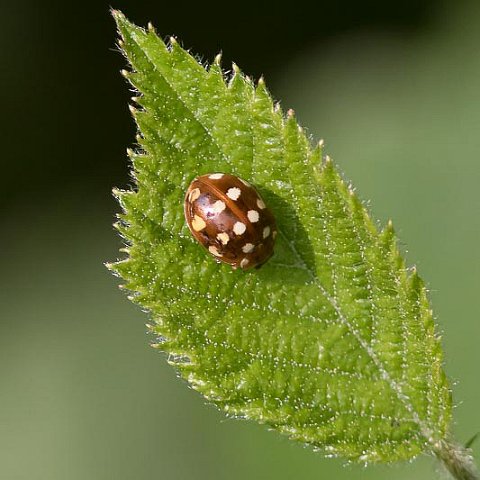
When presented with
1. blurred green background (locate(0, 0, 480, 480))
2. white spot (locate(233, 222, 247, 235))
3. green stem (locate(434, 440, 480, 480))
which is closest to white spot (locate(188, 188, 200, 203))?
white spot (locate(233, 222, 247, 235))

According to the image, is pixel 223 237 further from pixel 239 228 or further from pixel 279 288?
pixel 279 288

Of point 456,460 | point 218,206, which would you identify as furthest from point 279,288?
point 456,460

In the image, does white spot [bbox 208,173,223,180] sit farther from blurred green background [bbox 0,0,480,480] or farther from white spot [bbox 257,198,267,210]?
blurred green background [bbox 0,0,480,480]

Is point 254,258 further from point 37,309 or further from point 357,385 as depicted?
point 37,309

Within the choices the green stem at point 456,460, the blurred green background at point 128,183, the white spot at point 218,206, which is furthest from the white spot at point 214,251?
the blurred green background at point 128,183

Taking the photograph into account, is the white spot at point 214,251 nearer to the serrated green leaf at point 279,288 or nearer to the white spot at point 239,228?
the serrated green leaf at point 279,288
